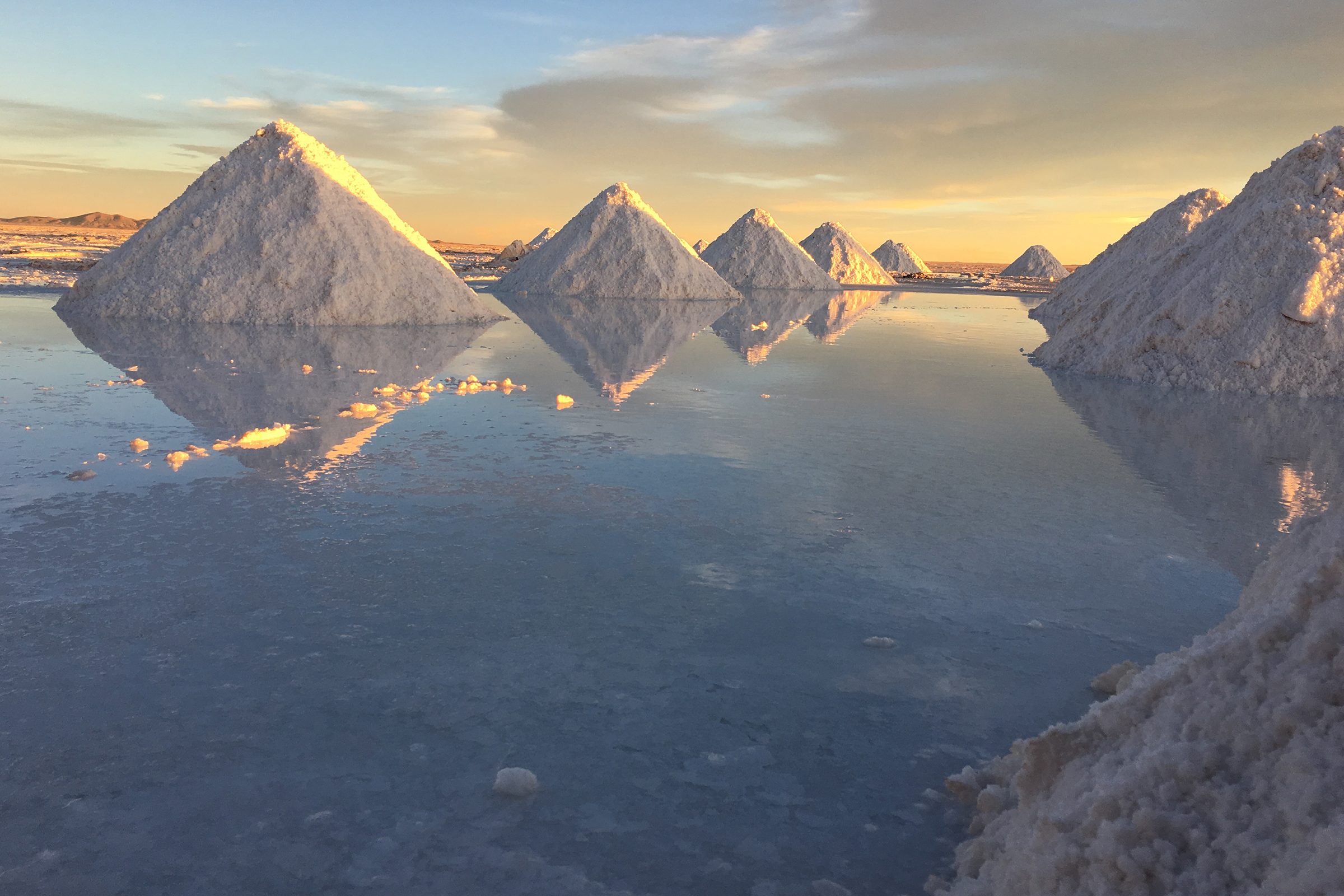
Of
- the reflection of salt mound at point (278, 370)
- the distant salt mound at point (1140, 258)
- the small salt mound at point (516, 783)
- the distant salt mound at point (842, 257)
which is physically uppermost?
the distant salt mound at point (842, 257)

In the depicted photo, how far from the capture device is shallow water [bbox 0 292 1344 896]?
8.35 feet

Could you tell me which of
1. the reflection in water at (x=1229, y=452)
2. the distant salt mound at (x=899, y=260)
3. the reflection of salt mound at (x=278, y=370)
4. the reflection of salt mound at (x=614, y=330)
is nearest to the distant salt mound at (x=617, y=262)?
the reflection of salt mound at (x=614, y=330)

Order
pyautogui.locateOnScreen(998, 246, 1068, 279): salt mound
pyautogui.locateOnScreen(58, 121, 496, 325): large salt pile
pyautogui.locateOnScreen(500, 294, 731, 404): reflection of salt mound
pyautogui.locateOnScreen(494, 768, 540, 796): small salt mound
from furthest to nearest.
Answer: pyautogui.locateOnScreen(998, 246, 1068, 279): salt mound
pyautogui.locateOnScreen(58, 121, 496, 325): large salt pile
pyautogui.locateOnScreen(500, 294, 731, 404): reflection of salt mound
pyautogui.locateOnScreen(494, 768, 540, 796): small salt mound

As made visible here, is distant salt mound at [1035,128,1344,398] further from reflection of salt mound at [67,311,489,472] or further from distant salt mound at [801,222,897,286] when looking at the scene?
distant salt mound at [801,222,897,286]

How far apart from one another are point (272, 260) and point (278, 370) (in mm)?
7691

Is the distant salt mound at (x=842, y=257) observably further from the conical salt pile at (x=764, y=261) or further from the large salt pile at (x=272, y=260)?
the large salt pile at (x=272, y=260)

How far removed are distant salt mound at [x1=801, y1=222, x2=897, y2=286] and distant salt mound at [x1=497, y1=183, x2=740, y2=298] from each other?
78.3 feet

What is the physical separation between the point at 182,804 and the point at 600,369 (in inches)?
399

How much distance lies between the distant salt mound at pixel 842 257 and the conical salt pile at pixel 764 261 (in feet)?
30.5

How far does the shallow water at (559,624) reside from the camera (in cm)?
254

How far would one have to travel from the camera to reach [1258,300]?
12852 millimetres

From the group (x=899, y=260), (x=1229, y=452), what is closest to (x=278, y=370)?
(x=1229, y=452)

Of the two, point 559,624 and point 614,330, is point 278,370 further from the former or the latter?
point 614,330

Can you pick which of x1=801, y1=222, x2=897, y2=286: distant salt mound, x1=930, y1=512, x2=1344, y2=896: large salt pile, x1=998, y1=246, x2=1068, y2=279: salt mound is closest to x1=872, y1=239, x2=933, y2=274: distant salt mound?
x1=998, y1=246, x2=1068, y2=279: salt mound
